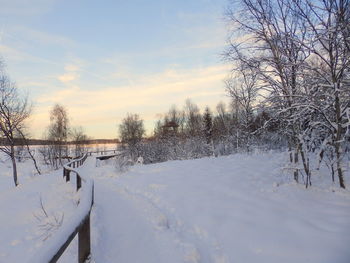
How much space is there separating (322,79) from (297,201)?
3296 millimetres

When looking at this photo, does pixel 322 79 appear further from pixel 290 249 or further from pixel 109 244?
pixel 109 244

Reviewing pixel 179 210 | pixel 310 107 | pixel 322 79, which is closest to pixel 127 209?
pixel 179 210

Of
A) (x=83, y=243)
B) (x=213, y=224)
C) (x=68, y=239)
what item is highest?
(x=68, y=239)

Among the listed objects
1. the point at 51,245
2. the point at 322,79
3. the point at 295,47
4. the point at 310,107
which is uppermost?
the point at 295,47

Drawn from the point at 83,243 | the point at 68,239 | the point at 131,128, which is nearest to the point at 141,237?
the point at 83,243

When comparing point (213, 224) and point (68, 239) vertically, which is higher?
point (68, 239)

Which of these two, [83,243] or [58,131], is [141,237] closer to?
[83,243]

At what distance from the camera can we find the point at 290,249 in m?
4.24

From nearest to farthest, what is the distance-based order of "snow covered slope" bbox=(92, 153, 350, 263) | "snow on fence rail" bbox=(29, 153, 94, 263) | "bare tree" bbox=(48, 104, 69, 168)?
"snow on fence rail" bbox=(29, 153, 94, 263) < "snow covered slope" bbox=(92, 153, 350, 263) < "bare tree" bbox=(48, 104, 69, 168)

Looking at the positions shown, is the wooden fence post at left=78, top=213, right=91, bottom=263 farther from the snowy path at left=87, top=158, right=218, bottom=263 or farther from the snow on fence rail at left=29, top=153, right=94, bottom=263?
the snowy path at left=87, top=158, right=218, bottom=263

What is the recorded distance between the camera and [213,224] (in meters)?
5.66

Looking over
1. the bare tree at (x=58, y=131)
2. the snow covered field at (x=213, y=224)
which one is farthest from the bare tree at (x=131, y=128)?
the snow covered field at (x=213, y=224)

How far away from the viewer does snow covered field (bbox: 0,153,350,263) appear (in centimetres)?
427

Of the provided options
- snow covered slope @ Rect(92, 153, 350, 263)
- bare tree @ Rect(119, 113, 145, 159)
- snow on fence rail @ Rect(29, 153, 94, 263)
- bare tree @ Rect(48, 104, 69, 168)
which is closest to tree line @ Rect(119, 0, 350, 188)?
snow covered slope @ Rect(92, 153, 350, 263)
